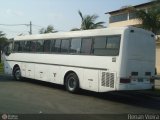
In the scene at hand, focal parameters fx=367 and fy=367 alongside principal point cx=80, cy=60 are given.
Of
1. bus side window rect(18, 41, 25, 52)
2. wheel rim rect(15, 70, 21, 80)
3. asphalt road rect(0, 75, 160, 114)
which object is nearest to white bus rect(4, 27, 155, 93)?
asphalt road rect(0, 75, 160, 114)

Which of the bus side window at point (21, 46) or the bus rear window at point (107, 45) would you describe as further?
the bus side window at point (21, 46)

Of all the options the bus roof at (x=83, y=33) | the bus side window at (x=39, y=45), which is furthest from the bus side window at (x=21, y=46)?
the bus side window at (x=39, y=45)

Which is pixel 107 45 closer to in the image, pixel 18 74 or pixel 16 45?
pixel 18 74

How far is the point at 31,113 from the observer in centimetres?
1142

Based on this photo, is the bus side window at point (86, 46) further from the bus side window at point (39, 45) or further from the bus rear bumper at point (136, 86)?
the bus side window at point (39, 45)

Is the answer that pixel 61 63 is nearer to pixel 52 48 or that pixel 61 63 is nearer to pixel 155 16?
pixel 52 48

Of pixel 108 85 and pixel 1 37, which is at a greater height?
pixel 1 37

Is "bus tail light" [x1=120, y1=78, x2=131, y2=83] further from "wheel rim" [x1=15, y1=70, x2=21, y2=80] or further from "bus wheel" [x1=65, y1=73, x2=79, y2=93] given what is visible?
"wheel rim" [x1=15, y1=70, x2=21, y2=80]

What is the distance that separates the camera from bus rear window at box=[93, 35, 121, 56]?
1485 centimetres

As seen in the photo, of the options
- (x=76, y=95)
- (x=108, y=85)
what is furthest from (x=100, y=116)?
(x=76, y=95)

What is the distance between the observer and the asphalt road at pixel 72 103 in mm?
12258

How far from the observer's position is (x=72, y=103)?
13953mm

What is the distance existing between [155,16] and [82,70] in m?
15.0

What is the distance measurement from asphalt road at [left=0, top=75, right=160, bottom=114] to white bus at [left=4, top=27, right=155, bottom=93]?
0.70m
